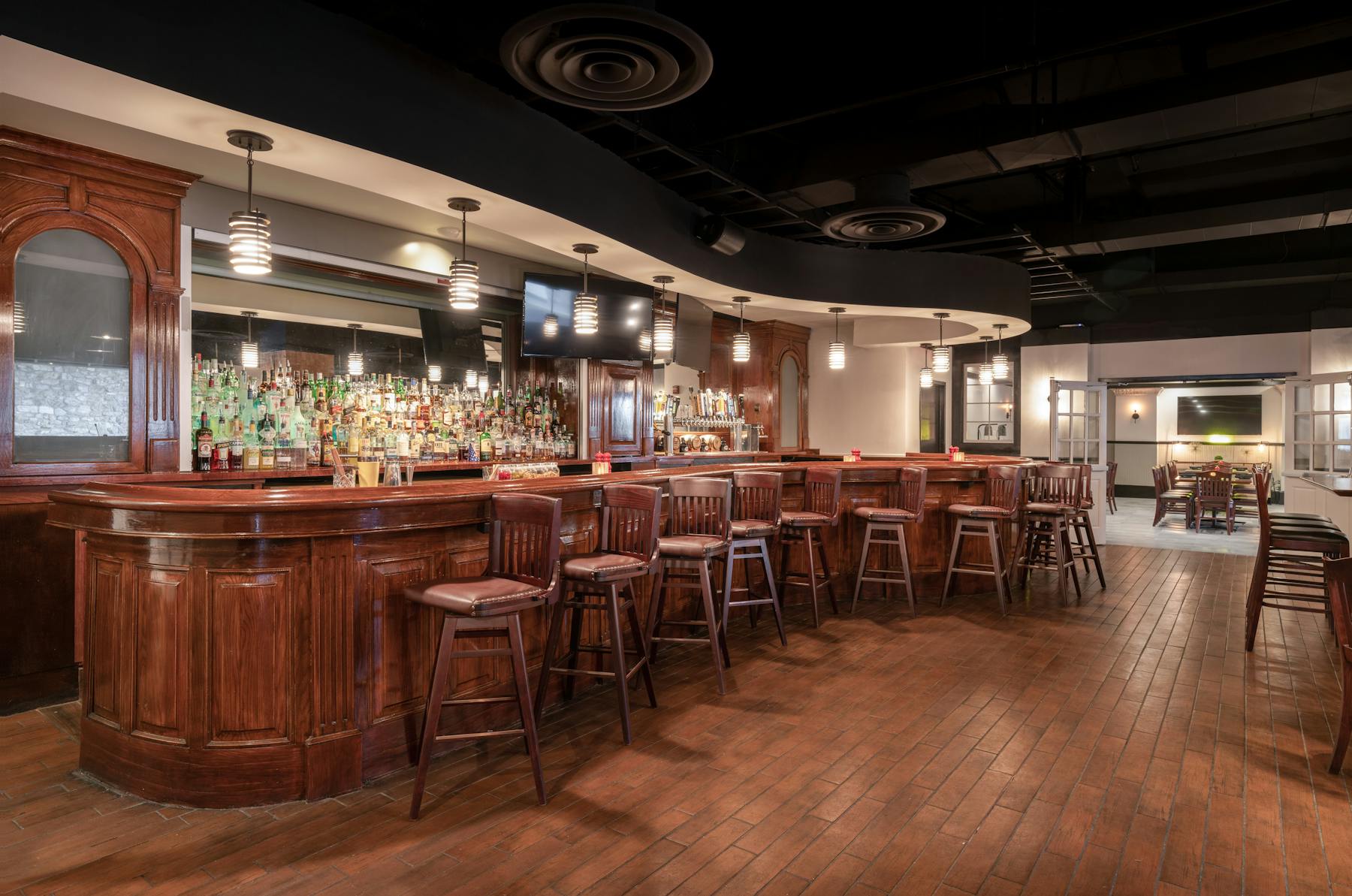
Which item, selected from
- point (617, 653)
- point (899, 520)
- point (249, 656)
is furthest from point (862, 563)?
point (249, 656)

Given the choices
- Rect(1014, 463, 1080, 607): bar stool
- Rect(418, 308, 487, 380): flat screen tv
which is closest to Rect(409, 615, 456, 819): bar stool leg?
Rect(418, 308, 487, 380): flat screen tv

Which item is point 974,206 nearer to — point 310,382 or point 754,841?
point 310,382

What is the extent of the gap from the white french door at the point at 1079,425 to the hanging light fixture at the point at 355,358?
27.9ft

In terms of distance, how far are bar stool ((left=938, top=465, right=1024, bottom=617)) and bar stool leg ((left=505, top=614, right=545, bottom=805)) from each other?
4.27 meters

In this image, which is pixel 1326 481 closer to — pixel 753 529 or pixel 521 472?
pixel 753 529

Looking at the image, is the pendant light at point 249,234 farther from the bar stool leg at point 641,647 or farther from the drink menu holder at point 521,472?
the bar stool leg at point 641,647

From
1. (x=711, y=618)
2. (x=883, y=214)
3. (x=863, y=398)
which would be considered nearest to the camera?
(x=711, y=618)

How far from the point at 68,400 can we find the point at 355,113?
2.46 m

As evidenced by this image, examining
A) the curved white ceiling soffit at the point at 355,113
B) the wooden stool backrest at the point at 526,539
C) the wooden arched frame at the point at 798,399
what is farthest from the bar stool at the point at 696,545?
the wooden arched frame at the point at 798,399

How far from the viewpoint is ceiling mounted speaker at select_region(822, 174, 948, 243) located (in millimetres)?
5387

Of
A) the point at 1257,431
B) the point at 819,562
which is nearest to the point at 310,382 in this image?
the point at 819,562

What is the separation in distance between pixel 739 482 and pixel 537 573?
2111 mm

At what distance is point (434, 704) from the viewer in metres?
2.73

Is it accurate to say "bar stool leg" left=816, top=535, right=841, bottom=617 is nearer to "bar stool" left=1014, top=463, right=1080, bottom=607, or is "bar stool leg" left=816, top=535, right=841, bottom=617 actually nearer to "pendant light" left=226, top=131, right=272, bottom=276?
"bar stool" left=1014, top=463, right=1080, bottom=607
